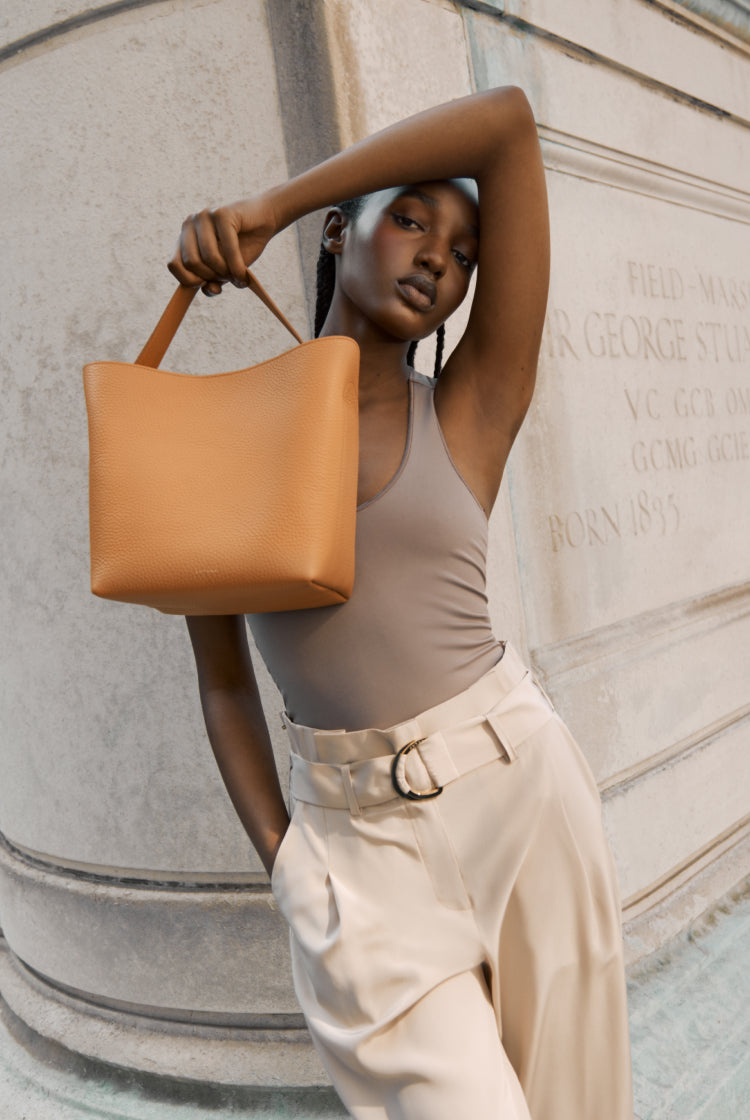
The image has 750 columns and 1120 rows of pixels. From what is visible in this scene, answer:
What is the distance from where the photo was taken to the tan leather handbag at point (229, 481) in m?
1.12

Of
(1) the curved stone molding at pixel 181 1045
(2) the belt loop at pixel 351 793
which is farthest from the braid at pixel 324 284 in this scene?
(1) the curved stone molding at pixel 181 1045

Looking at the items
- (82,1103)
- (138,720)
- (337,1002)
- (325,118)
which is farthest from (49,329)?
(82,1103)

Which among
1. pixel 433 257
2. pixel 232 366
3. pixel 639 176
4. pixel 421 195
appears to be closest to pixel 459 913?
pixel 433 257

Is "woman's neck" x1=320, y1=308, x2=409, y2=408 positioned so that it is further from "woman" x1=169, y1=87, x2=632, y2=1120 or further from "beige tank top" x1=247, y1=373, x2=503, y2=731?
"beige tank top" x1=247, y1=373, x2=503, y2=731

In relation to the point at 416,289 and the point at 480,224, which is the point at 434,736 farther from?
the point at 480,224

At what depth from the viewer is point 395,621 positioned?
129cm

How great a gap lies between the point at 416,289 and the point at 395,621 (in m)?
0.46

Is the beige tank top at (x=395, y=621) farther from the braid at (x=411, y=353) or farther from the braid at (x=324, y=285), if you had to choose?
the braid at (x=324, y=285)

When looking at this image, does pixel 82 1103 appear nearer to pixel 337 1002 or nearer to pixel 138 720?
pixel 138 720

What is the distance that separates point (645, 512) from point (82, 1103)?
2.38 meters

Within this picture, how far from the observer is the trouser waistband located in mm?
1238

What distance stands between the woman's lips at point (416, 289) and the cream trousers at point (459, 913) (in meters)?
0.52

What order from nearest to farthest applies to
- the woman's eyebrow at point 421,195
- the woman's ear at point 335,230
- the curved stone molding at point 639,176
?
the woman's eyebrow at point 421,195 → the woman's ear at point 335,230 → the curved stone molding at point 639,176

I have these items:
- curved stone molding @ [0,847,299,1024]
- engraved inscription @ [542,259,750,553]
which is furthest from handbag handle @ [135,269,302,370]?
engraved inscription @ [542,259,750,553]
